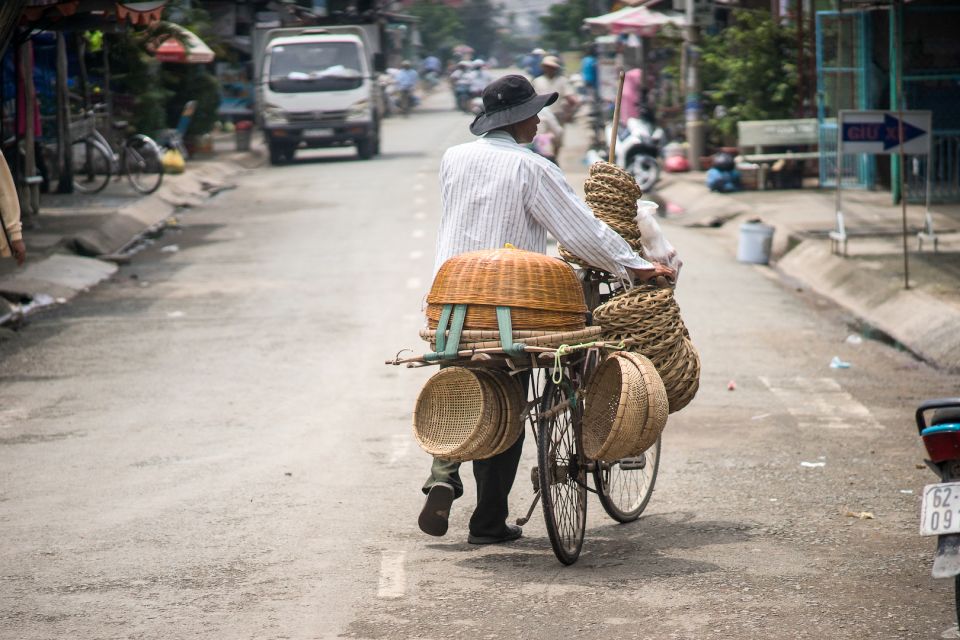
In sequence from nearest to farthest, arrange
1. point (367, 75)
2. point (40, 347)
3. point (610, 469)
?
point (610, 469) < point (40, 347) < point (367, 75)

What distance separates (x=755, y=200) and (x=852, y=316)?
308 inches

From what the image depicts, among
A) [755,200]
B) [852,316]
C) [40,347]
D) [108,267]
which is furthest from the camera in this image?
[755,200]

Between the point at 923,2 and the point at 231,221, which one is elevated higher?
the point at 923,2

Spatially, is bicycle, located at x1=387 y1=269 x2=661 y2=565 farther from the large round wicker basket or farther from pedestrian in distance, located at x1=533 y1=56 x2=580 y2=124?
pedestrian in distance, located at x1=533 y1=56 x2=580 y2=124

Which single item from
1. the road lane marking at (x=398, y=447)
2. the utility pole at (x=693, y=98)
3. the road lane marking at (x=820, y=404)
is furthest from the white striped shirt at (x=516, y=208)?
the utility pole at (x=693, y=98)

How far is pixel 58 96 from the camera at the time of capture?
68.1 ft

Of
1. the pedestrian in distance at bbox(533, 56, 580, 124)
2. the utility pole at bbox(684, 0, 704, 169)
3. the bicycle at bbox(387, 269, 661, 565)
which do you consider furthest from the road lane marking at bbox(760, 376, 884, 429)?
the utility pole at bbox(684, 0, 704, 169)

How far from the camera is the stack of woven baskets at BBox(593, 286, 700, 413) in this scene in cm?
603

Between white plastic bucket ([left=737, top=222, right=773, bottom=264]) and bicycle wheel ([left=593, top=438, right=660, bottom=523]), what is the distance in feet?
32.1

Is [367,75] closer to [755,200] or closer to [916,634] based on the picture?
[755,200]

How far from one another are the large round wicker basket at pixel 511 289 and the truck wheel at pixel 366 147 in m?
25.7

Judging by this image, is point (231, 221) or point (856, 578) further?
point (231, 221)

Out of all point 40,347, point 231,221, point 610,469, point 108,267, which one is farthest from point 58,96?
point 610,469

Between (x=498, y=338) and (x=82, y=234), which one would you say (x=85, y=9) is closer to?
(x=82, y=234)
